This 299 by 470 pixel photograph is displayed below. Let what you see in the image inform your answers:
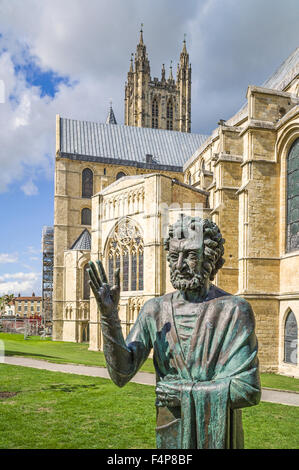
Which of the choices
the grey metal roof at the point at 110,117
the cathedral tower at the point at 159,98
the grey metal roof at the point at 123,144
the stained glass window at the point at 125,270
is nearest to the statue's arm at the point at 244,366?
the stained glass window at the point at 125,270

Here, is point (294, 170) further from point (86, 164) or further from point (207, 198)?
point (86, 164)

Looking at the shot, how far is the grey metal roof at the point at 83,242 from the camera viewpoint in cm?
3600

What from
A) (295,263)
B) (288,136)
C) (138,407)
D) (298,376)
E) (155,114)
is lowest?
(298,376)

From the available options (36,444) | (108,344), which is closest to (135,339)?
(108,344)

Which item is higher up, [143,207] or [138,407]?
[143,207]

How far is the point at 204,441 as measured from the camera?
7.52 ft

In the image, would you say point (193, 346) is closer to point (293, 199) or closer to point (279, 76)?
point (293, 199)

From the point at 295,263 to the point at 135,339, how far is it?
15.5 m

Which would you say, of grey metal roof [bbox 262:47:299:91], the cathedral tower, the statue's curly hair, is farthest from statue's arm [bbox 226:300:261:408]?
the cathedral tower

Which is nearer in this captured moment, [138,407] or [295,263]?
[138,407]

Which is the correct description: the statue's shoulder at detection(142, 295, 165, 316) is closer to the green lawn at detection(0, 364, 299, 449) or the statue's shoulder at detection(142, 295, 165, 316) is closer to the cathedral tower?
the green lawn at detection(0, 364, 299, 449)

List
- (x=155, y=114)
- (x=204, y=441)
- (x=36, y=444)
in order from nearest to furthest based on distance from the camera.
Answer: (x=204, y=441) → (x=36, y=444) → (x=155, y=114)

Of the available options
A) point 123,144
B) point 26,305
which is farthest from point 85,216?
point 26,305

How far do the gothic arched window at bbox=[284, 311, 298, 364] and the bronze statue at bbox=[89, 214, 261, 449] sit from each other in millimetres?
15503
